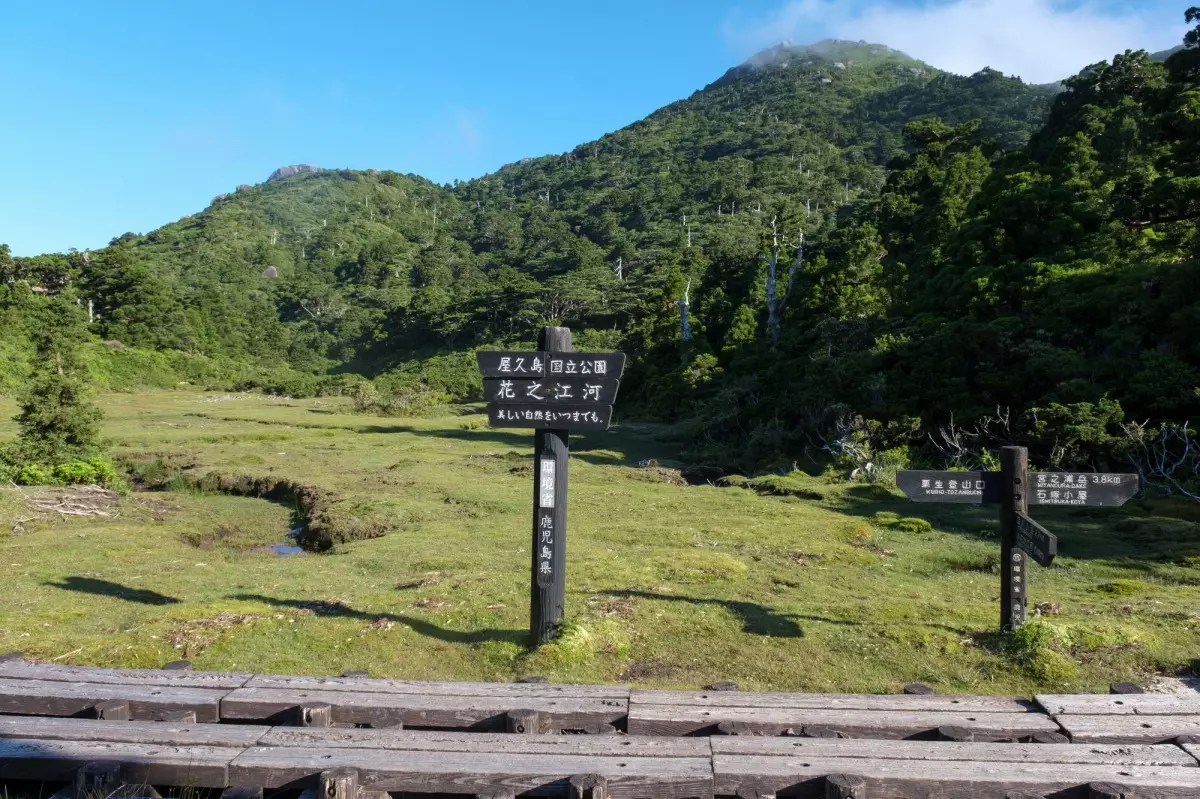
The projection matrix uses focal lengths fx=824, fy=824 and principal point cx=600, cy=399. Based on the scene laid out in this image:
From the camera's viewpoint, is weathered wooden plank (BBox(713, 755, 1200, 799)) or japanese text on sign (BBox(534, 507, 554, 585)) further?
japanese text on sign (BBox(534, 507, 554, 585))

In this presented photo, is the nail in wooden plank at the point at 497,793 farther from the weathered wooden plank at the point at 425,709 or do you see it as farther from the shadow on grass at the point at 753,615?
the shadow on grass at the point at 753,615

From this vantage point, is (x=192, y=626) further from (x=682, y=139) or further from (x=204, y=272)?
(x=682, y=139)

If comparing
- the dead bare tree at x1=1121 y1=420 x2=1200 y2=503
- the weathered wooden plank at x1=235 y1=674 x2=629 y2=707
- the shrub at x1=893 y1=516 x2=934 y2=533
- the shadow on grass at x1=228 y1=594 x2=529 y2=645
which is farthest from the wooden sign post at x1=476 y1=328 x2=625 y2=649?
the dead bare tree at x1=1121 y1=420 x2=1200 y2=503

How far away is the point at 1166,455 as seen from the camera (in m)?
18.3

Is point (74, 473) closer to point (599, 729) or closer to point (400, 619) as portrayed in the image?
point (400, 619)

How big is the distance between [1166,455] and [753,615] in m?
13.8

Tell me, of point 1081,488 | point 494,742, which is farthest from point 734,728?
point 1081,488

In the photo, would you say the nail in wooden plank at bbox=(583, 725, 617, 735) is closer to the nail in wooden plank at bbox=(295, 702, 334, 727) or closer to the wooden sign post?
the nail in wooden plank at bbox=(295, 702, 334, 727)

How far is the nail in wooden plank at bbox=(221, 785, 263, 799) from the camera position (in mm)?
4305

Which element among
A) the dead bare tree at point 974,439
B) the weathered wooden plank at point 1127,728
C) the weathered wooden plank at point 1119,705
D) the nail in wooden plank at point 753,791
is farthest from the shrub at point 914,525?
the nail in wooden plank at point 753,791

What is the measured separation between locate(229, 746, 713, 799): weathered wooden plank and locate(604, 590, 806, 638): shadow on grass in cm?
482

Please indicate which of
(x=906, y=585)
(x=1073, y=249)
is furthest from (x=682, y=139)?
(x=906, y=585)

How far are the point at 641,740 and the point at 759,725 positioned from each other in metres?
0.88

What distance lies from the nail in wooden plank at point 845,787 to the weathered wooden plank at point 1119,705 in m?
1.85
